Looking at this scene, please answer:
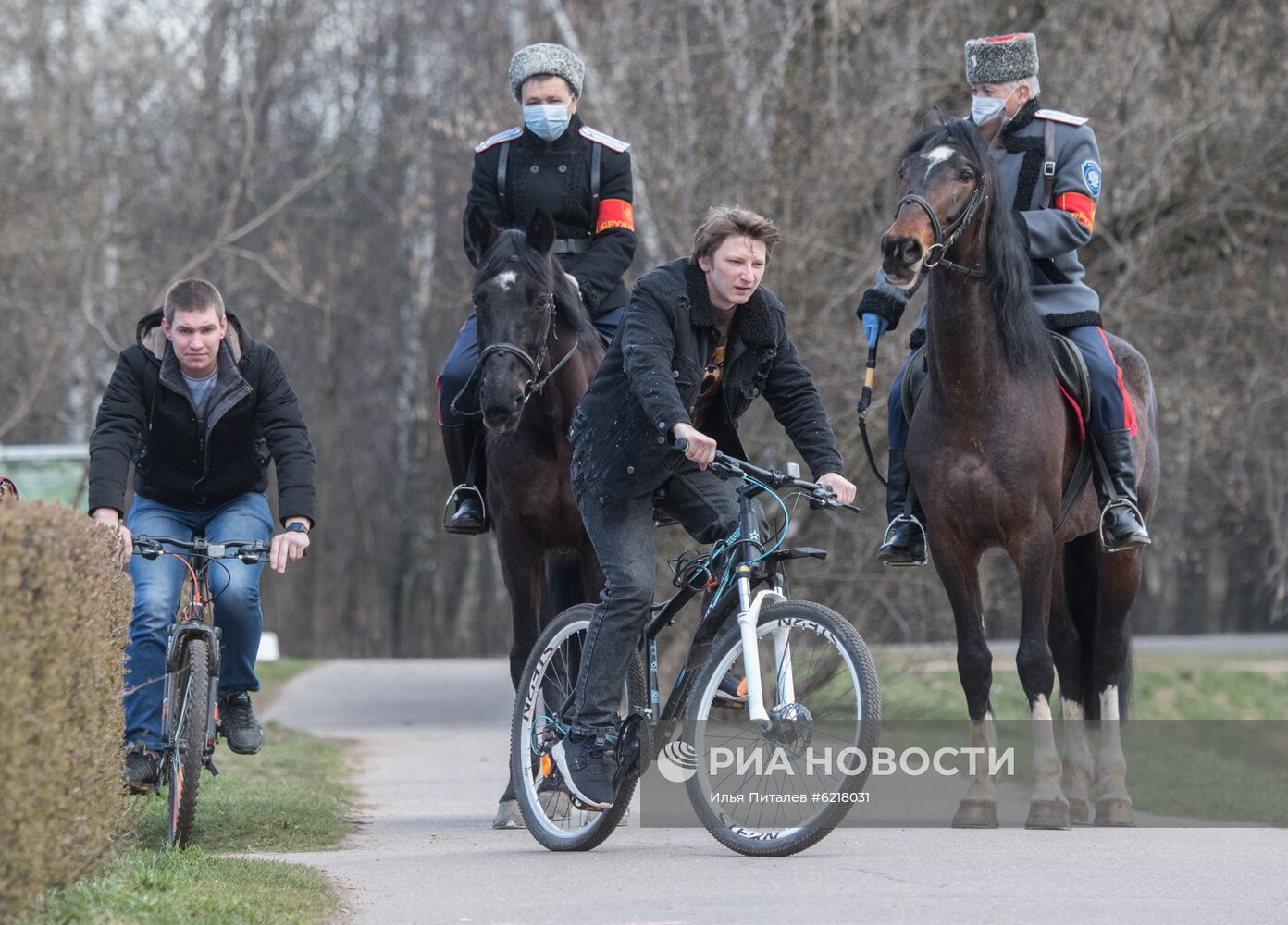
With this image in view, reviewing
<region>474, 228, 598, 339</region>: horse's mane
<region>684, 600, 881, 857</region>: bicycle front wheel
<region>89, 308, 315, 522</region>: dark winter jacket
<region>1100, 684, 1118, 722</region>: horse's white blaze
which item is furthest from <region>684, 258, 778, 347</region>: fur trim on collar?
<region>1100, 684, 1118, 722</region>: horse's white blaze

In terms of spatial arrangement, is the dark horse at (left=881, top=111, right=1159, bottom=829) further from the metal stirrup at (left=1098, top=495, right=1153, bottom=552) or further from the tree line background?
the tree line background

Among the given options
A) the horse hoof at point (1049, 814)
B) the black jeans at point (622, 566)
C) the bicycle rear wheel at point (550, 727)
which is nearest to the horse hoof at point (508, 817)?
the bicycle rear wheel at point (550, 727)

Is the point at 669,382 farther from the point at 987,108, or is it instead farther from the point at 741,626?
the point at 987,108

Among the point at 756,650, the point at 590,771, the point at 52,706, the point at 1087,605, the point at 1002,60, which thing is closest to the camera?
the point at 52,706

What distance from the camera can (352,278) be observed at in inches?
1527

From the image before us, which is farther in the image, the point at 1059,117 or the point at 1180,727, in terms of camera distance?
the point at 1180,727

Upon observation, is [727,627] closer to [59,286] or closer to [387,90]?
[59,286]

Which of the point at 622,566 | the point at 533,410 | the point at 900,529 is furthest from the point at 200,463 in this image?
the point at 900,529

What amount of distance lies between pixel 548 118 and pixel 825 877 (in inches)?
174

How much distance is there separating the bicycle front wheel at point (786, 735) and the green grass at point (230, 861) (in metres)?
1.37

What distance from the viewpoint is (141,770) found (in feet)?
24.3

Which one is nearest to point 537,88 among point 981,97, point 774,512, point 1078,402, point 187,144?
point 981,97

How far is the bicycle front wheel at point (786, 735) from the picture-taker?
6.30 m

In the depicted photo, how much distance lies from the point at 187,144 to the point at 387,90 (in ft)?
17.3
